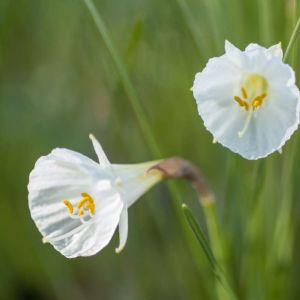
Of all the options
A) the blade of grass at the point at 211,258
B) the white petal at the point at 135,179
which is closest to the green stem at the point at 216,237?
the blade of grass at the point at 211,258

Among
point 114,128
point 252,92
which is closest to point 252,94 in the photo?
point 252,92

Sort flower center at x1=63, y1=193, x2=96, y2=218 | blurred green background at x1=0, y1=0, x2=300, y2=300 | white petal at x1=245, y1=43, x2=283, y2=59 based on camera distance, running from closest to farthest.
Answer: white petal at x1=245, y1=43, x2=283, y2=59
flower center at x1=63, y1=193, x2=96, y2=218
blurred green background at x1=0, y1=0, x2=300, y2=300

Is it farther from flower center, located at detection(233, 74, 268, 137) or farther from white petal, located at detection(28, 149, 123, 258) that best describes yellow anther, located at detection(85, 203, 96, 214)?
flower center, located at detection(233, 74, 268, 137)

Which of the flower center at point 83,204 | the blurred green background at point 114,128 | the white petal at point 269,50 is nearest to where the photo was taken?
the white petal at point 269,50

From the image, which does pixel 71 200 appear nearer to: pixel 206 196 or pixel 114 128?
pixel 206 196

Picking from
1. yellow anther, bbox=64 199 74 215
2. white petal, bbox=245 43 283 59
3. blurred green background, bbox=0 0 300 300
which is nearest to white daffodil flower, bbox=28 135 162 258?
yellow anther, bbox=64 199 74 215

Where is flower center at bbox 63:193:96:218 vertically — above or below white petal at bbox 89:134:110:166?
below

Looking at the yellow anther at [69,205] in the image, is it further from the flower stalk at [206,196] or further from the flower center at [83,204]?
the flower stalk at [206,196]
